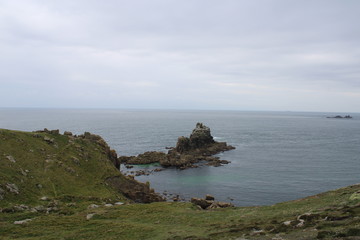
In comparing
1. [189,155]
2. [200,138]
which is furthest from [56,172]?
[200,138]

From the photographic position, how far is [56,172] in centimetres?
5941

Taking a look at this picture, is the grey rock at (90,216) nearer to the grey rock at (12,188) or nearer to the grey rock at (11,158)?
the grey rock at (12,188)

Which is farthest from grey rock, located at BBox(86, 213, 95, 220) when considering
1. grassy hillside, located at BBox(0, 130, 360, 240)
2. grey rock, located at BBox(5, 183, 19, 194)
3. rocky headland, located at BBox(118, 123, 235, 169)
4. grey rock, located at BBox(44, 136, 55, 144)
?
rocky headland, located at BBox(118, 123, 235, 169)

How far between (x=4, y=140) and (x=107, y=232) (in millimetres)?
45215

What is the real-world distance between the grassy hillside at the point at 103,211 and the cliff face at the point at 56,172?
0.19 m

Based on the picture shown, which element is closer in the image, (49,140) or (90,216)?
(90,216)

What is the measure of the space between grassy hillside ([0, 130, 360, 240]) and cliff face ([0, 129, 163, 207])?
19 cm

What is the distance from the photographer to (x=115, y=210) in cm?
4156

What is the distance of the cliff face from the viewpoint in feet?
161

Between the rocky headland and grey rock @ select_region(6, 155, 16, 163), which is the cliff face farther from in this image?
the rocky headland

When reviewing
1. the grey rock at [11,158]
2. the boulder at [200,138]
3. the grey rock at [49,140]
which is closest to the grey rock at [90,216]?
the grey rock at [11,158]

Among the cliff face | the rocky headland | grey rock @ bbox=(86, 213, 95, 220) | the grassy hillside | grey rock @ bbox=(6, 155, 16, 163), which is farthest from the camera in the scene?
the rocky headland

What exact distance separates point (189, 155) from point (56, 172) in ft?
233

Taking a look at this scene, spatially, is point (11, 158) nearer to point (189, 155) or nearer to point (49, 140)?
point (49, 140)
